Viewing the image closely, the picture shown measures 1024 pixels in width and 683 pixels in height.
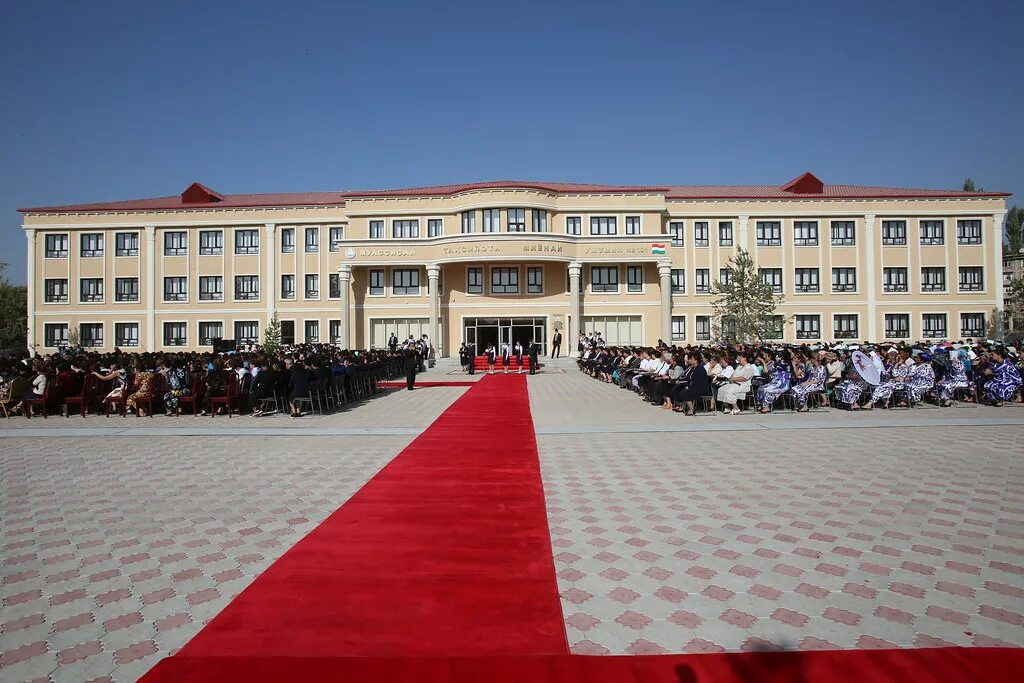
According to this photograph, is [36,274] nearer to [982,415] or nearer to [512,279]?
[512,279]

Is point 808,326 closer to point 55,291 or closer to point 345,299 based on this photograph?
point 345,299

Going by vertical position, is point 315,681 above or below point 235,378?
Result: below

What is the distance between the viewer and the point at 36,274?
→ 4178cm

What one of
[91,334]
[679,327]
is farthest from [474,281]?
[91,334]

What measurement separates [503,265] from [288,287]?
15367 mm

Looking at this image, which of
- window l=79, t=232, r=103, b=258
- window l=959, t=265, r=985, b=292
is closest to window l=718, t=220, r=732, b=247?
window l=959, t=265, r=985, b=292

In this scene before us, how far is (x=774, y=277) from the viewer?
4078 cm

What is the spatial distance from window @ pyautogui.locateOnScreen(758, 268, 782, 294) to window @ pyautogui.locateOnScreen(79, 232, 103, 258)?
46108 mm

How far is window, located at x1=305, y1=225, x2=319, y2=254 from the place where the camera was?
4172 centimetres


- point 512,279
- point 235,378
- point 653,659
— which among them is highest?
point 512,279

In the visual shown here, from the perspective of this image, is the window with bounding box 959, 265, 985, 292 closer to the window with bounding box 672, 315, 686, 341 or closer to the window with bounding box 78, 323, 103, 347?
the window with bounding box 672, 315, 686, 341

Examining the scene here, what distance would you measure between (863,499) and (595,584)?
3.74 meters

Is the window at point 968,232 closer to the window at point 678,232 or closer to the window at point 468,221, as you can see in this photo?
the window at point 678,232

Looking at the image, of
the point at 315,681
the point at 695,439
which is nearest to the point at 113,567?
the point at 315,681
